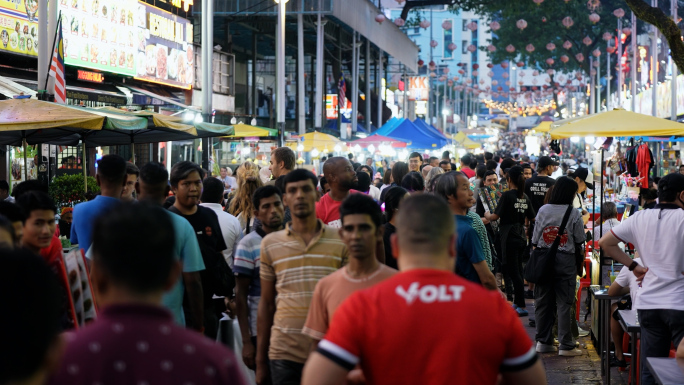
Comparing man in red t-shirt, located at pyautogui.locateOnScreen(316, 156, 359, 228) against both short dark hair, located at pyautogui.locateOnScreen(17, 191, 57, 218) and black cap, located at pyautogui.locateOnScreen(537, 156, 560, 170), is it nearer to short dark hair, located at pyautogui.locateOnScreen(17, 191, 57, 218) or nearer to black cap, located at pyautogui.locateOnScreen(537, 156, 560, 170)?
short dark hair, located at pyautogui.locateOnScreen(17, 191, 57, 218)

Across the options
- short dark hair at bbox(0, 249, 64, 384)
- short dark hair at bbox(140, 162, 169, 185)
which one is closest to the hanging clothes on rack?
short dark hair at bbox(140, 162, 169, 185)

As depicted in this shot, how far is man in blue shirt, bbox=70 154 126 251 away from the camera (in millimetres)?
6102

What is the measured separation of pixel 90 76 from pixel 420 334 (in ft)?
71.3

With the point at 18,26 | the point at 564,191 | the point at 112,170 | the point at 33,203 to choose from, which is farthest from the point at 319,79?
the point at 33,203

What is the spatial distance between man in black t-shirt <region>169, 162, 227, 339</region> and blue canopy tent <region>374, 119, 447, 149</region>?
19576 mm

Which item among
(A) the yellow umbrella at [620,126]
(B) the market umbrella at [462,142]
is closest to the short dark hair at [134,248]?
(A) the yellow umbrella at [620,126]

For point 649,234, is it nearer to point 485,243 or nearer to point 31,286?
point 485,243

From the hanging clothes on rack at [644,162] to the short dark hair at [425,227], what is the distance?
15558 millimetres

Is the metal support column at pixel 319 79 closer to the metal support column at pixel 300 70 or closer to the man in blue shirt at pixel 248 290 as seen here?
the metal support column at pixel 300 70

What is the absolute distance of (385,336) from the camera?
9.74 feet

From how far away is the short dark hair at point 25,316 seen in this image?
6.97 feet

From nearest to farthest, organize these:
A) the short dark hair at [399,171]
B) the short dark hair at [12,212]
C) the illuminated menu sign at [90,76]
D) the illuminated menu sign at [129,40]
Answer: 1. the short dark hair at [12,212]
2. the short dark hair at [399,171]
3. the illuminated menu sign at [129,40]
4. the illuminated menu sign at [90,76]

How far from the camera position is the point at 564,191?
30.9 ft

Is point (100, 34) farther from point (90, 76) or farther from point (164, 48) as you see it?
point (164, 48)
